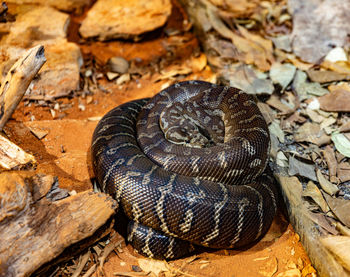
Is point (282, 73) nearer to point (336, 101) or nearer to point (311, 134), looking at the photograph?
point (336, 101)

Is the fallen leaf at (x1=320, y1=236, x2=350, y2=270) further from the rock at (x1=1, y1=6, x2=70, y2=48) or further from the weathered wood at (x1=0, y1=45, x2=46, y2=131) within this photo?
the rock at (x1=1, y1=6, x2=70, y2=48)

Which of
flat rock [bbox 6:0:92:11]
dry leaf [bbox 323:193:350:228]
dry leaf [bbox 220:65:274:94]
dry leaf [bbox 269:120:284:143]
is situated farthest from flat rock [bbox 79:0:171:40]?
dry leaf [bbox 323:193:350:228]

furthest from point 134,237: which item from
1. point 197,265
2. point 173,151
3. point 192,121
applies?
point 192,121

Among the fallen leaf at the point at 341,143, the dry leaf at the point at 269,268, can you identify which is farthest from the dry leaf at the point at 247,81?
the dry leaf at the point at 269,268

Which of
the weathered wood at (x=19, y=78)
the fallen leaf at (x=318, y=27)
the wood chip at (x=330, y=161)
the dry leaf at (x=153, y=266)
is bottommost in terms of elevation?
the dry leaf at (x=153, y=266)

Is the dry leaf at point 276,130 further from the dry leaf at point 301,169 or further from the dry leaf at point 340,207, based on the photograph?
the dry leaf at point 340,207

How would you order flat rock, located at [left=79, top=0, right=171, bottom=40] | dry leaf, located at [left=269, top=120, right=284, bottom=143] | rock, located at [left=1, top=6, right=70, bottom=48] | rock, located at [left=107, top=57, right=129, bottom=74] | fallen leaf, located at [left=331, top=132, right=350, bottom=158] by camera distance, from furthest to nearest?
1. flat rock, located at [left=79, top=0, right=171, bottom=40]
2. rock, located at [left=107, top=57, right=129, bottom=74]
3. rock, located at [left=1, top=6, right=70, bottom=48]
4. dry leaf, located at [left=269, top=120, right=284, bottom=143]
5. fallen leaf, located at [left=331, top=132, right=350, bottom=158]
